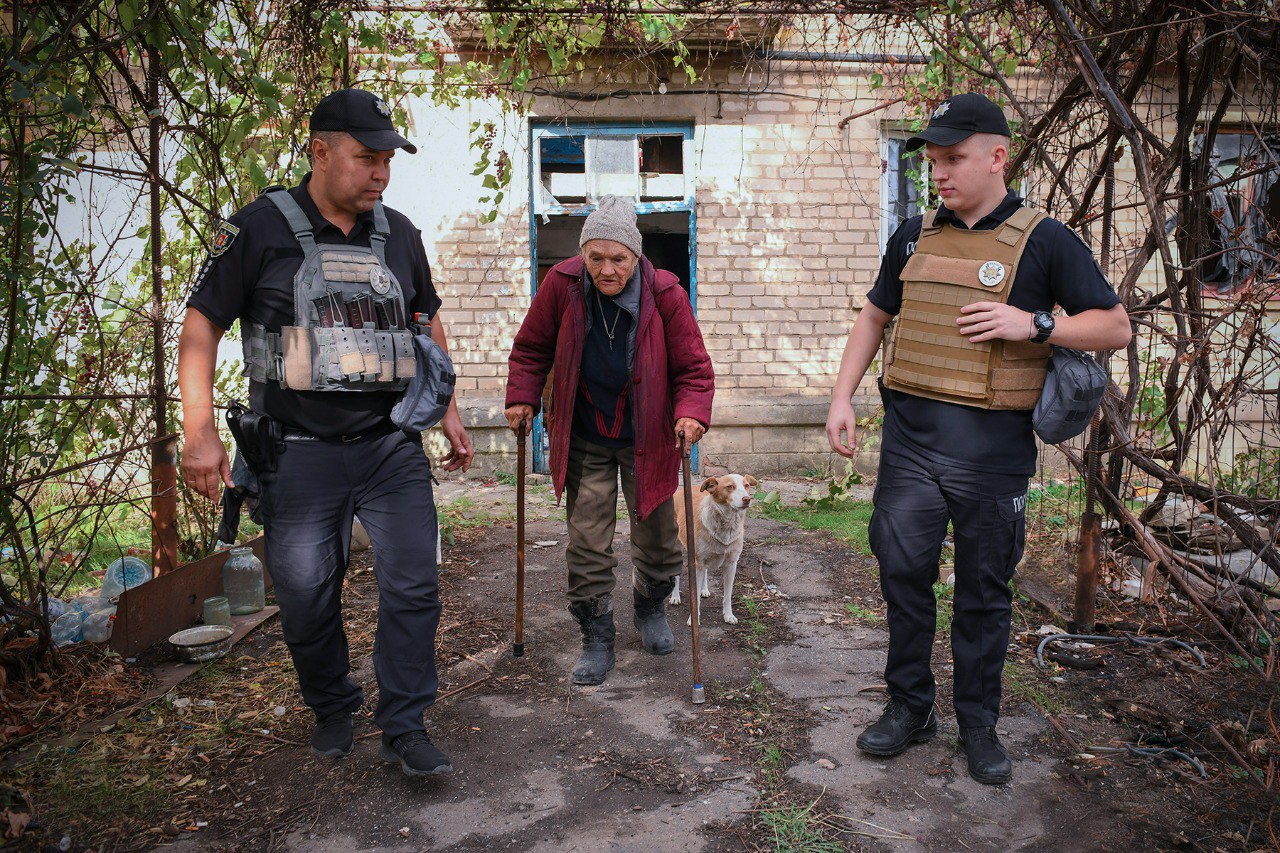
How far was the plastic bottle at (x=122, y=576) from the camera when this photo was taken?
16.2 feet

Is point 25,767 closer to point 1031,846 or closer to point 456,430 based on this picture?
point 456,430

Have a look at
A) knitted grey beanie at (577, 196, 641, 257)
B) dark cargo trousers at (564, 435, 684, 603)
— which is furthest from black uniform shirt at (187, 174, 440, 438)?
dark cargo trousers at (564, 435, 684, 603)

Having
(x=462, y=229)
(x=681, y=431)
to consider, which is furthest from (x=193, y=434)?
(x=462, y=229)

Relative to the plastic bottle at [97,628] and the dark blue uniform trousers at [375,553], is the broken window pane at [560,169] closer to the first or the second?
the plastic bottle at [97,628]

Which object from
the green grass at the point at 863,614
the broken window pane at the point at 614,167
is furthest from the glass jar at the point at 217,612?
the broken window pane at the point at 614,167

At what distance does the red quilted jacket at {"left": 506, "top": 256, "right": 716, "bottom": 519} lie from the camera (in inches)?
159

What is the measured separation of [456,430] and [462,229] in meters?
6.01

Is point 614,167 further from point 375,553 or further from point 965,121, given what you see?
point 375,553

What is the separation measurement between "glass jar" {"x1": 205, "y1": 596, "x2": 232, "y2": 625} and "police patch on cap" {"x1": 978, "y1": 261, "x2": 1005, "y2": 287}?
3.91 m

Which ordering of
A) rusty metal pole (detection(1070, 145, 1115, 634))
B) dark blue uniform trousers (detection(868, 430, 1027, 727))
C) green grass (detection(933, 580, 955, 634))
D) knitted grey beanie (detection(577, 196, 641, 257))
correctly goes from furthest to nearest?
green grass (detection(933, 580, 955, 634)) → rusty metal pole (detection(1070, 145, 1115, 634)) → knitted grey beanie (detection(577, 196, 641, 257)) → dark blue uniform trousers (detection(868, 430, 1027, 727))

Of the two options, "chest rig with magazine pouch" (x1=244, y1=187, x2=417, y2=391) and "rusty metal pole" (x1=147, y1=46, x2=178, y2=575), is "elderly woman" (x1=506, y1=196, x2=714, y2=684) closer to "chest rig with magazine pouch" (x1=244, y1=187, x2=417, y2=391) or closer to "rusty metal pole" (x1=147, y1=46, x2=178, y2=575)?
"chest rig with magazine pouch" (x1=244, y1=187, x2=417, y2=391)

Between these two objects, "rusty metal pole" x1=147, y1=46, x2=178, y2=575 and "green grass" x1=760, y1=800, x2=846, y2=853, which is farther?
"rusty metal pole" x1=147, y1=46, x2=178, y2=575

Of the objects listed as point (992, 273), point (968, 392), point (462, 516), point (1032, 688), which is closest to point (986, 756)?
point (1032, 688)

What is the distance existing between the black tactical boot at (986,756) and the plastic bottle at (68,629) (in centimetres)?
393
